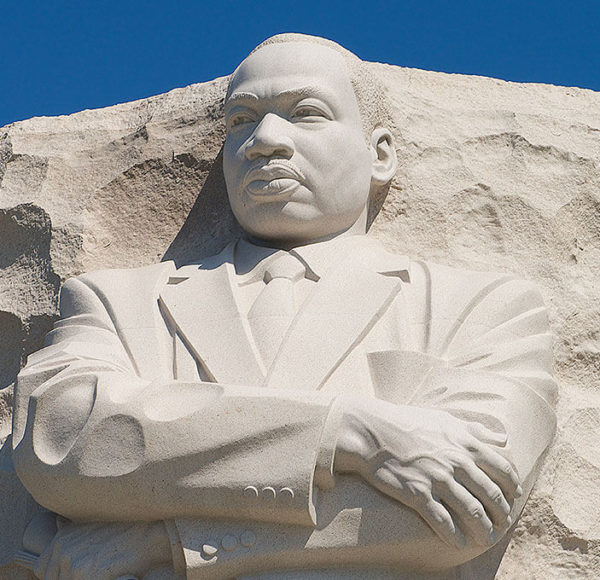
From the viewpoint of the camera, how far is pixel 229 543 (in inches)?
202

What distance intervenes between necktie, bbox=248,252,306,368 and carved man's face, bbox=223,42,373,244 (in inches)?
7.7

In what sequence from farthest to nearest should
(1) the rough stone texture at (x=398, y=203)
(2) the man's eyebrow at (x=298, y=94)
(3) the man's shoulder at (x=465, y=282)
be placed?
(1) the rough stone texture at (x=398, y=203) → (2) the man's eyebrow at (x=298, y=94) → (3) the man's shoulder at (x=465, y=282)

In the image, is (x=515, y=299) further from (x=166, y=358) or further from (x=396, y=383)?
(x=166, y=358)

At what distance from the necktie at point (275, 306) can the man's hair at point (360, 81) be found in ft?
2.63

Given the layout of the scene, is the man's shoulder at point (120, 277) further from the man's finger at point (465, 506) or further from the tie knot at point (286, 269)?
the man's finger at point (465, 506)

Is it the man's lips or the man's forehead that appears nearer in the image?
the man's lips

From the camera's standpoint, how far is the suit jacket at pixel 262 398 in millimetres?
5109

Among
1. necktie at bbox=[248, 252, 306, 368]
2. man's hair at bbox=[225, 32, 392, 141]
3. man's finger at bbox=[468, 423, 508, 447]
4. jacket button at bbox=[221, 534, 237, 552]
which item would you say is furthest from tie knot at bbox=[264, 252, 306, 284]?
jacket button at bbox=[221, 534, 237, 552]

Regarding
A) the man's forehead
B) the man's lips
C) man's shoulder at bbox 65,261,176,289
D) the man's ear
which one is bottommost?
man's shoulder at bbox 65,261,176,289

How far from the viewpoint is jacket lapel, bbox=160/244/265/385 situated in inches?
221

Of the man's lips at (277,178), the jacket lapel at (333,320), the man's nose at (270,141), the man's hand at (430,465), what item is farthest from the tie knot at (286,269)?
the man's hand at (430,465)

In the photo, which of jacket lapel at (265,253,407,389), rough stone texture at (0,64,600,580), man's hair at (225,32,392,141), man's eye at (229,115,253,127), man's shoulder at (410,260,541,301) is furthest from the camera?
rough stone texture at (0,64,600,580)

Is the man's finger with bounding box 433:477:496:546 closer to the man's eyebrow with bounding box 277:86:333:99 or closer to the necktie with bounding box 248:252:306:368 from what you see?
the necktie with bounding box 248:252:306:368

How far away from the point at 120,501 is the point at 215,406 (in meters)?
0.47
